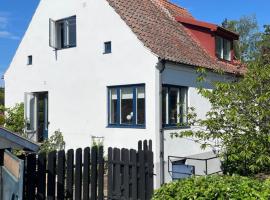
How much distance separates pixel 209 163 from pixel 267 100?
24.2ft

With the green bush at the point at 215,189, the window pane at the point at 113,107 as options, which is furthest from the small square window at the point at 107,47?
the green bush at the point at 215,189

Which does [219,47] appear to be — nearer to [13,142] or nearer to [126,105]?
[126,105]

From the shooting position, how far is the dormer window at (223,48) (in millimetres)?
19956

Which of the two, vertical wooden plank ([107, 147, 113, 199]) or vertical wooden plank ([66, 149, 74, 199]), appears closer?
vertical wooden plank ([66, 149, 74, 199])

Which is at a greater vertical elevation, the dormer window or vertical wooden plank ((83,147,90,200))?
the dormer window

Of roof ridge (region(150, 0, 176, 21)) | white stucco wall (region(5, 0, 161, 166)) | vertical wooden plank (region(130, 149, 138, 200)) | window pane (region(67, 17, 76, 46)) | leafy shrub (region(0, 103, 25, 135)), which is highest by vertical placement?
roof ridge (region(150, 0, 176, 21))

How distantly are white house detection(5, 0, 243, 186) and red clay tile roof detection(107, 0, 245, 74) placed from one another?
0.06m

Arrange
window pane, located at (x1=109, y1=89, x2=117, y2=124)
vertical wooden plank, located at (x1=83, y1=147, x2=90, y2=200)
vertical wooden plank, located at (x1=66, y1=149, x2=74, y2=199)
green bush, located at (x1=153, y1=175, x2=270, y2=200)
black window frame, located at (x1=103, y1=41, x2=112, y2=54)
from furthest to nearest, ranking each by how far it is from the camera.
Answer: black window frame, located at (x1=103, y1=41, x2=112, y2=54) < window pane, located at (x1=109, y1=89, x2=117, y2=124) < vertical wooden plank, located at (x1=83, y1=147, x2=90, y2=200) < vertical wooden plank, located at (x1=66, y1=149, x2=74, y2=199) < green bush, located at (x1=153, y1=175, x2=270, y2=200)

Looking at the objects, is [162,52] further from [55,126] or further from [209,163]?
[55,126]

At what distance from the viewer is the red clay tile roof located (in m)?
14.8

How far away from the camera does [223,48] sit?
2042cm

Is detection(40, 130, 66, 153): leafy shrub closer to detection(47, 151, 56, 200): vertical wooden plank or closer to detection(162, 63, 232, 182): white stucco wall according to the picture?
detection(162, 63, 232, 182): white stucco wall

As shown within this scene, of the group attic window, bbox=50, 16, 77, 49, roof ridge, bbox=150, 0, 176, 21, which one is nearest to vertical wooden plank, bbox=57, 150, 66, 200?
attic window, bbox=50, 16, 77, 49

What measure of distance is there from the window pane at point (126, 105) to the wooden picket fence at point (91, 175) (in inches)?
222
